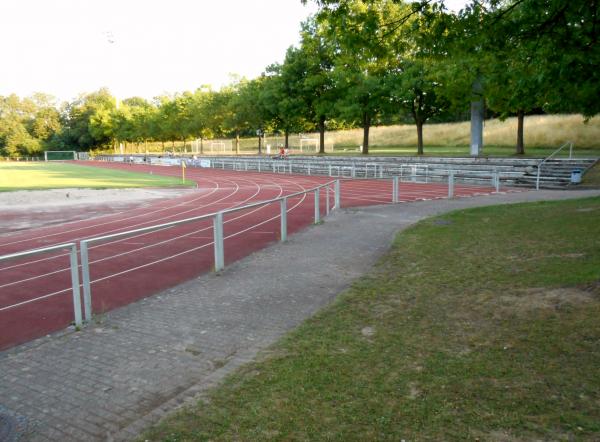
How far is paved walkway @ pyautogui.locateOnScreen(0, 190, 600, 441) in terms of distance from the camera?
394 cm

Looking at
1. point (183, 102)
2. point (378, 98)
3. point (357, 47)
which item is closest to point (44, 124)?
point (183, 102)

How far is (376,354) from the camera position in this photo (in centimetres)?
488

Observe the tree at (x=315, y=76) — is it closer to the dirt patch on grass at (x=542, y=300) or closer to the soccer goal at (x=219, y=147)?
the soccer goal at (x=219, y=147)

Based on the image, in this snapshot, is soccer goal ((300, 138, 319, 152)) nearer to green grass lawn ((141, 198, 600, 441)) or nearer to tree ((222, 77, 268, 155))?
tree ((222, 77, 268, 155))

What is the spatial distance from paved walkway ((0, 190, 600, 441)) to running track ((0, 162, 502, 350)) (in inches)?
34.9

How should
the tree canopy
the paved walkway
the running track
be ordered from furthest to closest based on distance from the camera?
1. the tree canopy
2. the running track
3. the paved walkway

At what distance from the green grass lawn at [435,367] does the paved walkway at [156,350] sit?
381 mm

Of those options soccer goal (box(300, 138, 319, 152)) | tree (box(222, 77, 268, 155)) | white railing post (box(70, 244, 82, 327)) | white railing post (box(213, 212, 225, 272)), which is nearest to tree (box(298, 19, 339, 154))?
tree (box(222, 77, 268, 155))

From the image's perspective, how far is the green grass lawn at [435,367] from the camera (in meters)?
3.56

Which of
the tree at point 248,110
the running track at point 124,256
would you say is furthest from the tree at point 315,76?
the running track at point 124,256

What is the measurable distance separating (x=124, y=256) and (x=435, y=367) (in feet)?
26.5

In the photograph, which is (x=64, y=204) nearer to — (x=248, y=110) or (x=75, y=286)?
(x=75, y=286)

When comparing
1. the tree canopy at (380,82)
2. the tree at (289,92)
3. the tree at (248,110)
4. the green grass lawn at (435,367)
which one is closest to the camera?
the green grass lawn at (435,367)

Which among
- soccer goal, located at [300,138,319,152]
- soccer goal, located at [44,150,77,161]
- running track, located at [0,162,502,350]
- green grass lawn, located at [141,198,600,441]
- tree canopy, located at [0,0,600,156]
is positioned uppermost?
tree canopy, located at [0,0,600,156]
